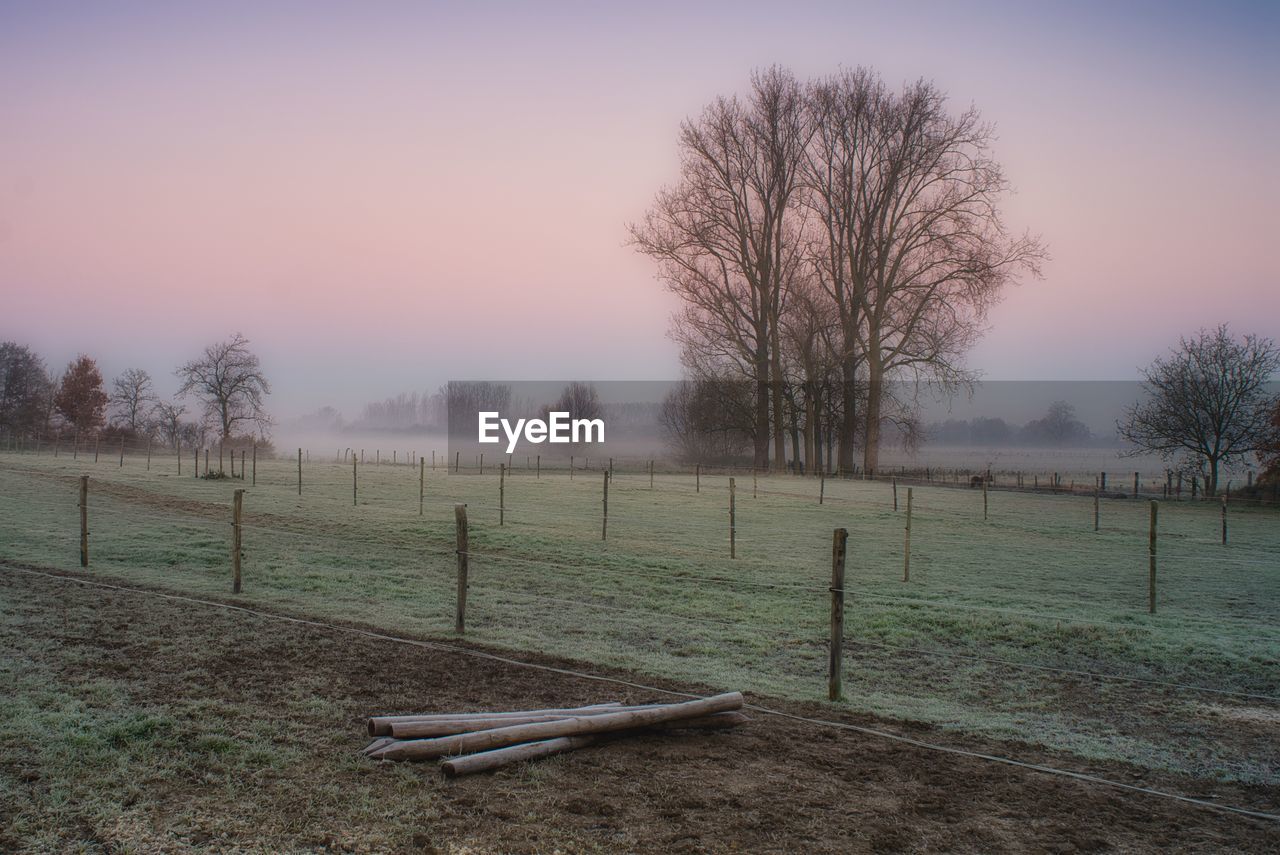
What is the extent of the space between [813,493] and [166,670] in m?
32.0

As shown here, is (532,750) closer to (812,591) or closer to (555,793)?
(555,793)

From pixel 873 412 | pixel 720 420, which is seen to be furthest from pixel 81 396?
pixel 873 412

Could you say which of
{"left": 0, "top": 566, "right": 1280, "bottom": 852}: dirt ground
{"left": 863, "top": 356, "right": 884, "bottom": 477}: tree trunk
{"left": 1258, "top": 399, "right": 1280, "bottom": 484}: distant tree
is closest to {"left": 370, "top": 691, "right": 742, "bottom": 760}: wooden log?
{"left": 0, "top": 566, "right": 1280, "bottom": 852}: dirt ground

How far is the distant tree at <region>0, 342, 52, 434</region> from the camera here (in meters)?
75.0

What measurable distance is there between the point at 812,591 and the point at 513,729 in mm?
9130

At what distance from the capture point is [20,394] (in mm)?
77062

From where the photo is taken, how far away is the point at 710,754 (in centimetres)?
707

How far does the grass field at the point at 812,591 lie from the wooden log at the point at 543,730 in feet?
6.90

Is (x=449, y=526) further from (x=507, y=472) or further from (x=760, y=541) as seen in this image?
(x=507, y=472)

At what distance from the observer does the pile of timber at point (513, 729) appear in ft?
21.6

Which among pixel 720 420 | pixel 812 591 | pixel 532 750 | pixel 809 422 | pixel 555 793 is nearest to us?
pixel 555 793

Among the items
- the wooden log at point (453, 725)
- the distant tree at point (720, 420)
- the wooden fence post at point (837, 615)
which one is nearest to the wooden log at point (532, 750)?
the wooden log at point (453, 725)

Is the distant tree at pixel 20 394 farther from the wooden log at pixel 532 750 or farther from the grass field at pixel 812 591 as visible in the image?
the wooden log at pixel 532 750

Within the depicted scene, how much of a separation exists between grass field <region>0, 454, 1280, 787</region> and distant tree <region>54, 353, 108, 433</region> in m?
50.5
